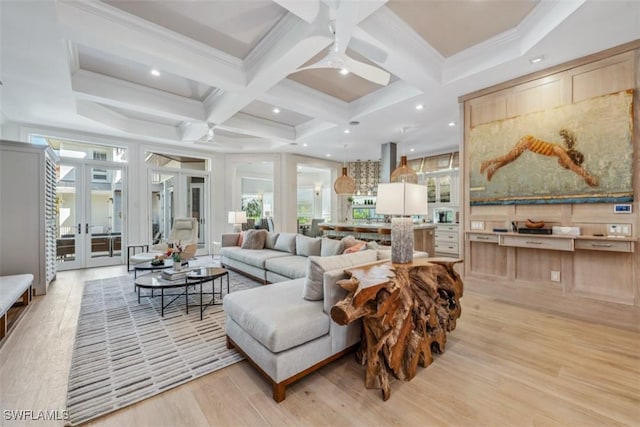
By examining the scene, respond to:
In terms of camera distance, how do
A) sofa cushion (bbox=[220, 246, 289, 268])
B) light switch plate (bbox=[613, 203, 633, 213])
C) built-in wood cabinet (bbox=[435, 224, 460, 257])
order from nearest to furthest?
light switch plate (bbox=[613, 203, 633, 213]) < sofa cushion (bbox=[220, 246, 289, 268]) < built-in wood cabinet (bbox=[435, 224, 460, 257])

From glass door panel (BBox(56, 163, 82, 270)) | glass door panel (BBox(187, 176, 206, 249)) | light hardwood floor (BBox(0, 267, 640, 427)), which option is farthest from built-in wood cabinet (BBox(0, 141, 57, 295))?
glass door panel (BBox(187, 176, 206, 249))

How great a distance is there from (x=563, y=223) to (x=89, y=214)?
8.46 metres

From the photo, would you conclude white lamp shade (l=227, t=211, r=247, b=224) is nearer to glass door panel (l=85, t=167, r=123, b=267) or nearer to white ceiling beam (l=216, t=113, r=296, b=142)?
white ceiling beam (l=216, t=113, r=296, b=142)

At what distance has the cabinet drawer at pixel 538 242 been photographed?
3037 mm

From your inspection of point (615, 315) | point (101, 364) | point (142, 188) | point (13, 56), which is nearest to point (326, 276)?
point (101, 364)

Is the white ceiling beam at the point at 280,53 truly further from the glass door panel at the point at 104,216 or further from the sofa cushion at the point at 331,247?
the glass door panel at the point at 104,216

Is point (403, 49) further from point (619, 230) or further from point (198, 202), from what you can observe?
point (198, 202)

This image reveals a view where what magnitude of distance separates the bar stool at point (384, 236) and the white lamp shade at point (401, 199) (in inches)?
108

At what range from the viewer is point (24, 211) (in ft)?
12.8

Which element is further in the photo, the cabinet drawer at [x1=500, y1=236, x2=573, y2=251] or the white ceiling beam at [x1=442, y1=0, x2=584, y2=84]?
the cabinet drawer at [x1=500, y1=236, x2=573, y2=251]

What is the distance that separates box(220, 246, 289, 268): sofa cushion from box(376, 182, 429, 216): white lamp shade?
245 centimetres

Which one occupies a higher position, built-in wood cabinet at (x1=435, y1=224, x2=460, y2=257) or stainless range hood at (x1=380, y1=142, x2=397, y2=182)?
stainless range hood at (x1=380, y1=142, x2=397, y2=182)

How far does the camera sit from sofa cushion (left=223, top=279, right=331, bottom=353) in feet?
5.94

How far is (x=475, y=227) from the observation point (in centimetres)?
404
